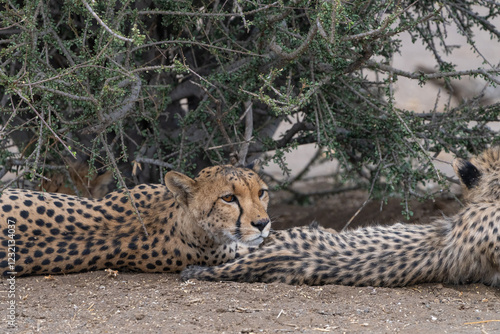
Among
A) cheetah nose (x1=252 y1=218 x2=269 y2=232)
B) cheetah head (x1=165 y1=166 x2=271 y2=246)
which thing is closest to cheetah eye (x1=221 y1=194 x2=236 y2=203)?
cheetah head (x1=165 y1=166 x2=271 y2=246)

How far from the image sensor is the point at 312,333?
2984 millimetres

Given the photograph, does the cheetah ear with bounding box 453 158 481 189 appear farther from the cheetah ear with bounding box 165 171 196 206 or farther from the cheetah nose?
the cheetah ear with bounding box 165 171 196 206

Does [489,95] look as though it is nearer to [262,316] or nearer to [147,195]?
[147,195]

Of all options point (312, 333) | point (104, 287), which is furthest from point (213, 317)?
point (104, 287)

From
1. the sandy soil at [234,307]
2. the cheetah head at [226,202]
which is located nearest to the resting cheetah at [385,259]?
the sandy soil at [234,307]

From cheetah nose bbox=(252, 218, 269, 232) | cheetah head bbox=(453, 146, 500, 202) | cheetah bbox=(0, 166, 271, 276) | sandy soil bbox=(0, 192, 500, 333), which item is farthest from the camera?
cheetah head bbox=(453, 146, 500, 202)

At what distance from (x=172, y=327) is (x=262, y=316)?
42 cm

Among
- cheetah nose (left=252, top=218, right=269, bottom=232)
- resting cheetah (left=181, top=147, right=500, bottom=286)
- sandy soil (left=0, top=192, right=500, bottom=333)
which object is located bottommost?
sandy soil (left=0, top=192, right=500, bottom=333)

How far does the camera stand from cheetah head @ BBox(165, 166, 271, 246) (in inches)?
145

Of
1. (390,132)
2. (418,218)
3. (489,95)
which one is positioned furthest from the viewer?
(489,95)

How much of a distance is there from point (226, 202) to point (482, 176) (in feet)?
5.36

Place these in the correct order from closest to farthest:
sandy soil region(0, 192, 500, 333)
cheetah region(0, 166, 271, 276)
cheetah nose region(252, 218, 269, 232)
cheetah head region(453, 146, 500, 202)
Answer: sandy soil region(0, 192, 500, 333) < cheetah nose region(252, 218, 269, 232) < cheetah region(0, 166, 271, 276) < cheetah head region(453, 146, 500, 202)

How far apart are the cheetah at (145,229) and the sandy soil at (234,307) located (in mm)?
96

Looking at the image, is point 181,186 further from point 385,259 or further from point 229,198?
point 385,259
